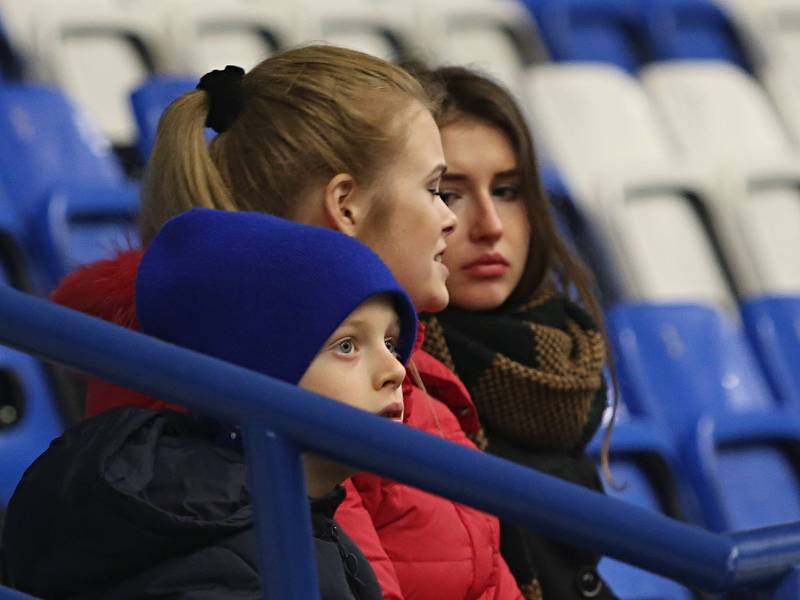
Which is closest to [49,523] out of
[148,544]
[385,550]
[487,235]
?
[148,544]

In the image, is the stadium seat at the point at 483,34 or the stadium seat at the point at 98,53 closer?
the stadium seat at the point at 98,53

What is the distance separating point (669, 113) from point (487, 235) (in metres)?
1.95

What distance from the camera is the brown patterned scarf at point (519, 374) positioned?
5.58 ft

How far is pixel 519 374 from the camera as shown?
1700 mm

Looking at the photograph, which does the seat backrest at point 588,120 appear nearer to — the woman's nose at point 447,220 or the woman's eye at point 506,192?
the woman's eye at point 506,192

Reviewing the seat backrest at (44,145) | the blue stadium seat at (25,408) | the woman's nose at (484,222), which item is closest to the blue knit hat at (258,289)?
the woman's nose at (484,222)

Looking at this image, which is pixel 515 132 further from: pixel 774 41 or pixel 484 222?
pixel 774 41

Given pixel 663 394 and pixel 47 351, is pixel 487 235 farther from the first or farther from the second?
pixel 663 394

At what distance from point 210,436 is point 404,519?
1.02 ft

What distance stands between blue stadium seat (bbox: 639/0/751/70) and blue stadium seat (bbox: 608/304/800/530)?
1378 mm

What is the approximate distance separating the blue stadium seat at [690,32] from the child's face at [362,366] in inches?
113

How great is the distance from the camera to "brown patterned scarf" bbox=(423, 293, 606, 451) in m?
1.70

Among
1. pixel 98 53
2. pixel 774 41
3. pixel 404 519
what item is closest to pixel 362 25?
pixel 98 53

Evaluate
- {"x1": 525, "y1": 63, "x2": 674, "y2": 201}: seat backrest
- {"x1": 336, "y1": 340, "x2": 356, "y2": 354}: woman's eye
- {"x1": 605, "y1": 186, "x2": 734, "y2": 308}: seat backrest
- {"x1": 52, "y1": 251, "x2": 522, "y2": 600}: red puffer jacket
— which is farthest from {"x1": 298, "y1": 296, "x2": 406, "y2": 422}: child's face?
{"x1": 525, "y1": 63, "x2": 674, "y2": 201}: seat backrest
